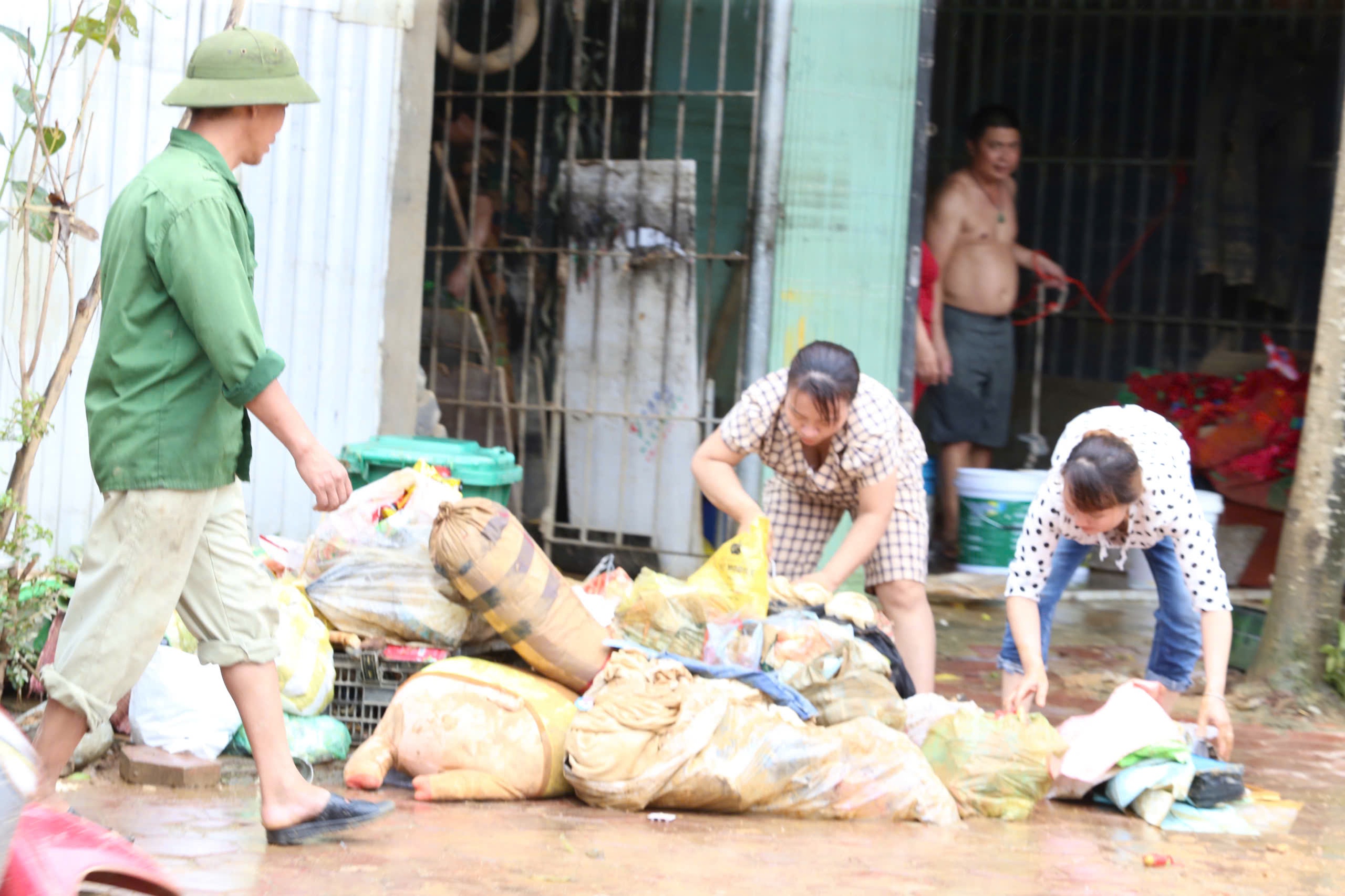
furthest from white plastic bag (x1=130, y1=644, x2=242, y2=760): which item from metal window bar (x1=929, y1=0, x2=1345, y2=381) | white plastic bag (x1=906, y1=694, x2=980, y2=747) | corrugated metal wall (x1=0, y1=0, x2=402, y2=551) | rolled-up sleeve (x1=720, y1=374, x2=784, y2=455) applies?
metal window bar (x1=929, y1=0, x2=1345, y2=381)

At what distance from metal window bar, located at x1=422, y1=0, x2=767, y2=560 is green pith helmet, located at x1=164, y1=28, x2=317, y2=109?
2.92 meters

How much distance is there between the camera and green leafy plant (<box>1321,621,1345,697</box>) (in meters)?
5.25

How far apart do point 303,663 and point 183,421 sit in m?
1.19

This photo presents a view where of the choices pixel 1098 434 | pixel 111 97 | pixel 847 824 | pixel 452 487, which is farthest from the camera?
pixel 111 97

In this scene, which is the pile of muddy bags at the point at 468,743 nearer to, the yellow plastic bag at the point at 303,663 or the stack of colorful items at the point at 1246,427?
the yellow plastic bag at the point at 303,663

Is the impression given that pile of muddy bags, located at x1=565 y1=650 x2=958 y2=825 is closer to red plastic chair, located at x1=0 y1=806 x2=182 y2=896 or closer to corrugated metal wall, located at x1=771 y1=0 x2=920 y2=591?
red plastic chair, located at x1=0 y1=806 x2=182 y2=896

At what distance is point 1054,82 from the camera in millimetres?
9492

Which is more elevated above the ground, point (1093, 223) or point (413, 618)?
point (1093, 223)

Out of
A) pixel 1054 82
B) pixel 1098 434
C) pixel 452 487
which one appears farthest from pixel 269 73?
pixel 1054 82

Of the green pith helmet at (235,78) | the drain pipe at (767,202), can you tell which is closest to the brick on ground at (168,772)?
the green pith helmet at (235,78)

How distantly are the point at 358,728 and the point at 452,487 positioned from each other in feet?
2.63

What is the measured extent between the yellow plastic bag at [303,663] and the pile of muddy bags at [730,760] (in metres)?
0.79

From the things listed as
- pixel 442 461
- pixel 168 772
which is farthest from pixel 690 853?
pixel 442 461

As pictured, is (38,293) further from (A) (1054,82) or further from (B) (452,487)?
(A) (1054,82)
